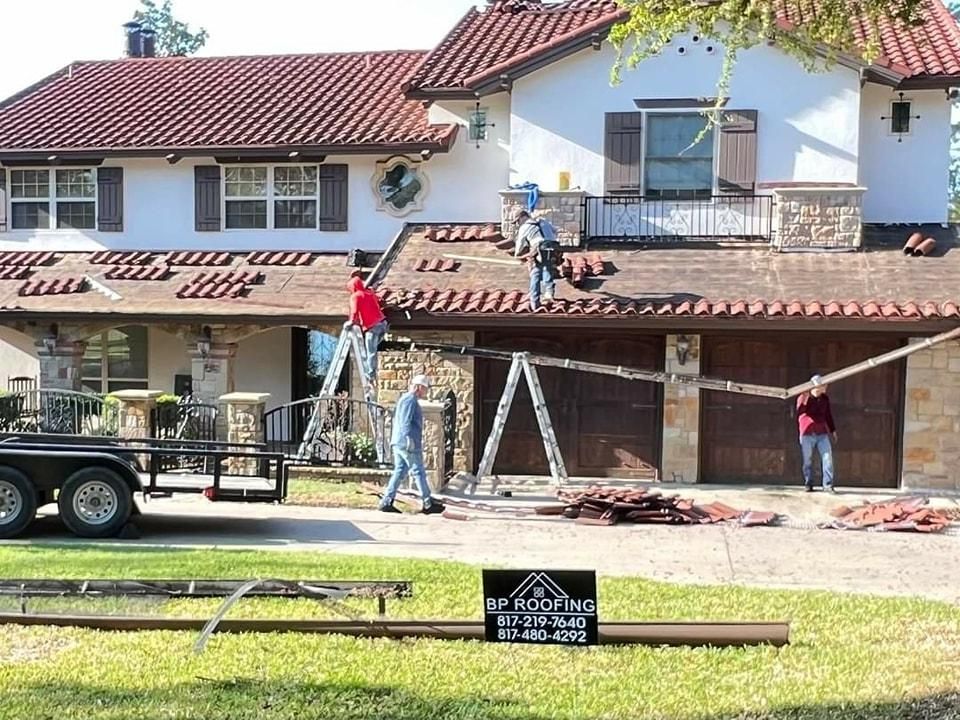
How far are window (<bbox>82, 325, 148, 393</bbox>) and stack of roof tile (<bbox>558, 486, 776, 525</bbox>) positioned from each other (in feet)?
35.6

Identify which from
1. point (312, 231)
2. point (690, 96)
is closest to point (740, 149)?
point (690, 96)

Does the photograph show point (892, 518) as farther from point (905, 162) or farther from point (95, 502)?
point (95, 502)

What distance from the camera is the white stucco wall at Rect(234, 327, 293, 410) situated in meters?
20.2

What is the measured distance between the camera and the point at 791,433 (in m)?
15.7

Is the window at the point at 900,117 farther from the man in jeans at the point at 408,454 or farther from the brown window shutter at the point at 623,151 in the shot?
the man in jeans at the point at 408,454

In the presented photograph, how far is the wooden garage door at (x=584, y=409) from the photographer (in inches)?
632

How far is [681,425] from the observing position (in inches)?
614

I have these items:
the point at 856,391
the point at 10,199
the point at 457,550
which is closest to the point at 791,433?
the point at 856,391

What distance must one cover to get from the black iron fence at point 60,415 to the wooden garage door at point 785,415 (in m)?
9.04

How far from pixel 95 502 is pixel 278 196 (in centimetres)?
987

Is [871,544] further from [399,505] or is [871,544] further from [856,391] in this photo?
[399,505]

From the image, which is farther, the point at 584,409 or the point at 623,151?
the point at 623,151

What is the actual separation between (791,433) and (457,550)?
6.83 meters

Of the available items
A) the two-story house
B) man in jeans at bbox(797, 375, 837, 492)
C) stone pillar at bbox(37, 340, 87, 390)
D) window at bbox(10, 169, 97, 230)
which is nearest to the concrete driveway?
man in jeans at bbox(797, 375, 837, 492)
